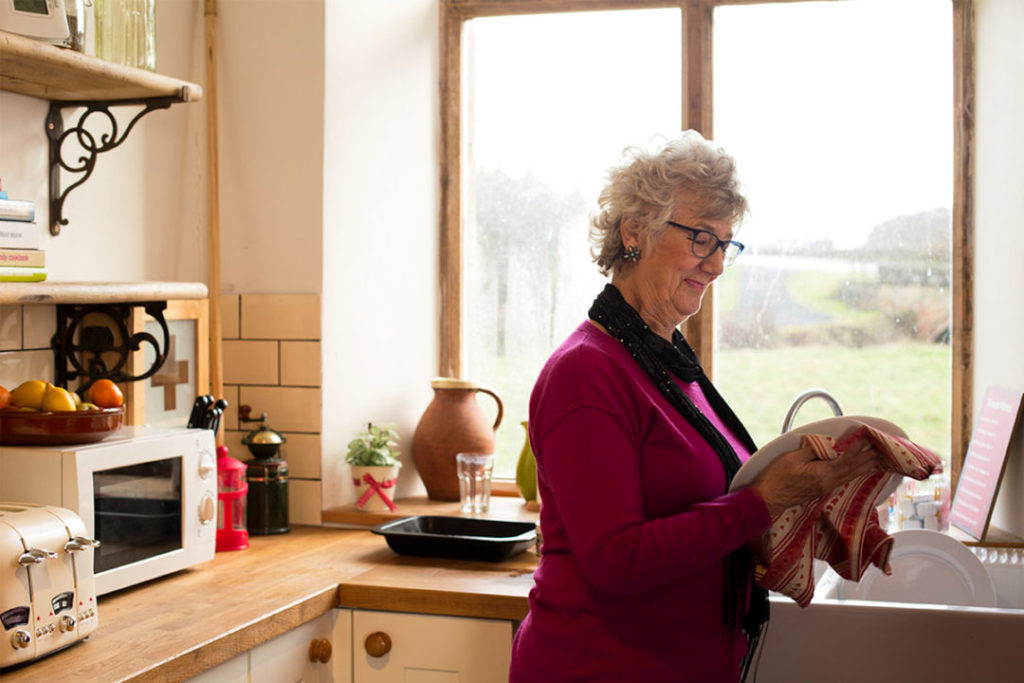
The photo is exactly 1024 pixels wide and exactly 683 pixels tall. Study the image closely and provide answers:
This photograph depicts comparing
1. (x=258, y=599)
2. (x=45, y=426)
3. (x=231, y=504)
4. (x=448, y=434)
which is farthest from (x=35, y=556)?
(x=448, y=434)

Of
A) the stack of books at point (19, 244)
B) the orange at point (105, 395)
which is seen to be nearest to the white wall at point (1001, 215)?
the orange at point (105, 395)

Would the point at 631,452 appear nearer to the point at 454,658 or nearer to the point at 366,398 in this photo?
the point at 454,658

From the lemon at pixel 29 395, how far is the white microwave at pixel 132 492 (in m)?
0.07

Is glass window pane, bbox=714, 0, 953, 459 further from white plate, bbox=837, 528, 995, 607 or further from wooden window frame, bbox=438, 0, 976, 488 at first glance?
white plate, bbox=837, 528, 995, 607

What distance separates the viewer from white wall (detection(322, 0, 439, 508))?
8.01ft

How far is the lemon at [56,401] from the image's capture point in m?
1.72

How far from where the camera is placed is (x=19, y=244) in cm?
162

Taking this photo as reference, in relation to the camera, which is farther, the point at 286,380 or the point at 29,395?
the point at 286,380

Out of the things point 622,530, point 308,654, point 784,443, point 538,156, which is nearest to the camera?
point 622,530

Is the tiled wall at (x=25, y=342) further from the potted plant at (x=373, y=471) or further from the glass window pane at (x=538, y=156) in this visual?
the glass window pane at (x=538, y=156)

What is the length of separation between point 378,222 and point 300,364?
15.6 inches

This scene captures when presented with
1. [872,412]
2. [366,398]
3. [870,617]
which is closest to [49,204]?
[366,398]

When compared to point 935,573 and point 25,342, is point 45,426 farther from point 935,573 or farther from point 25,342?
point 935,573

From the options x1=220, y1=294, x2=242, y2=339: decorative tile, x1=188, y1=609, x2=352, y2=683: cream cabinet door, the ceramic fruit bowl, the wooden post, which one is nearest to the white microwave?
the ceramic fruit bowl
